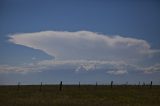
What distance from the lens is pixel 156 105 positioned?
32.6 meters

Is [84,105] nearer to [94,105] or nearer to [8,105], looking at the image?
[94,105]

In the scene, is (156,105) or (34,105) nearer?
(34,105)

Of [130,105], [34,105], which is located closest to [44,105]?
[34,105]

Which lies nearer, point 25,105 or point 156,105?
point 25,105

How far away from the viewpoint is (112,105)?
3102 cm

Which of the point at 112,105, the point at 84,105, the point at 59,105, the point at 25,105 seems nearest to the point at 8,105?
the point at 25,105

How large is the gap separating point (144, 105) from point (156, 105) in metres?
1.39

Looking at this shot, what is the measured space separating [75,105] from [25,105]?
4304 mm

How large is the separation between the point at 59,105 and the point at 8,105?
14.3ft

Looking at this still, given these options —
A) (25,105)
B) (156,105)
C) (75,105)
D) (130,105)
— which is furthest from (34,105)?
(156,105)

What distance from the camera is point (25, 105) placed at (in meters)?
30.1

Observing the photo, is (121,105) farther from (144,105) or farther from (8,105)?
(8,105)

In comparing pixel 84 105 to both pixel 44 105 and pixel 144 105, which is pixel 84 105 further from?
pixel 144 105

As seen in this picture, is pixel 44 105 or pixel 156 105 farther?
pixel 156 105
